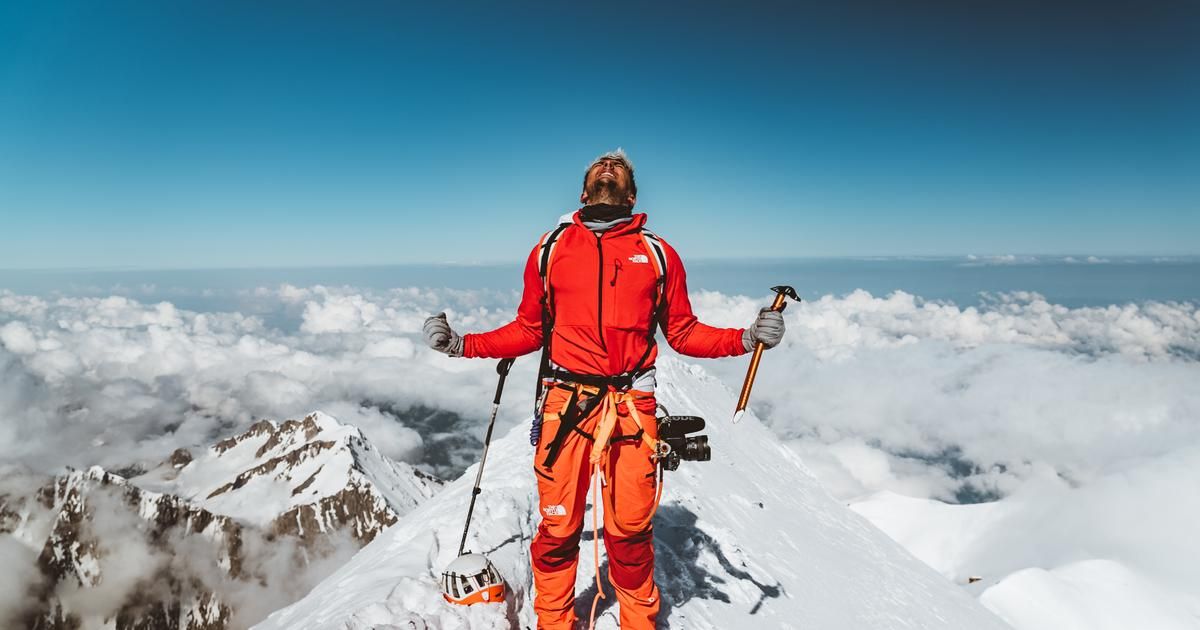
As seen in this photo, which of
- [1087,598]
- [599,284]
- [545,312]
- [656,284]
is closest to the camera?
[599,284]

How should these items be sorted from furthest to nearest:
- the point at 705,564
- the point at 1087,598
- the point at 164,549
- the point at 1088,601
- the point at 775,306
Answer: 1. the point at 164,549
2. the point at 1087,598
3. the point at 1088,601
4. the point at 705,564
5. the point at 775,306

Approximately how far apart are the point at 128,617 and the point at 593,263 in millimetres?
222058

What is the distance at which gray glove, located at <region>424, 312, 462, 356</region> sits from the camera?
4.49 meters

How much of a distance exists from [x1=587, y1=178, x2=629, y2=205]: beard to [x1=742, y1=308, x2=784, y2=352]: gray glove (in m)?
1.58

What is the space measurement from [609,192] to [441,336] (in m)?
1.98

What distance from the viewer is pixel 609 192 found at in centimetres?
444

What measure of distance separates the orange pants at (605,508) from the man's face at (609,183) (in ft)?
5.78

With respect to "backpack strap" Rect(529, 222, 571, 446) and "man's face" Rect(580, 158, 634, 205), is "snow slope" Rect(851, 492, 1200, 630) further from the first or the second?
"man's face" Rect(580, 158, 634, 205)

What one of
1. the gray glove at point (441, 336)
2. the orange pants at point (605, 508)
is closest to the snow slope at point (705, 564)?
the orange pants at point (605, 508)

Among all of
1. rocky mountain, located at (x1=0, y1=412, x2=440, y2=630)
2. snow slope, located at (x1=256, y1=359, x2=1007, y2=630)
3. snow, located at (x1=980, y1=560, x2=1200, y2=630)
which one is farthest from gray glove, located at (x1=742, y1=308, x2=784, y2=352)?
rocky mountain, located at (x1=0, y1=412, x2=440, y2=630)

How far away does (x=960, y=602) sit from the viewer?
15859 mm

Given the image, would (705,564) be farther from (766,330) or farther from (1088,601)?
(1088,601)

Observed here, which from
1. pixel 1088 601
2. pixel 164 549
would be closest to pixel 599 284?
pixel 1088 601

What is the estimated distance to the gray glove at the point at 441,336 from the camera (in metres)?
4.49
